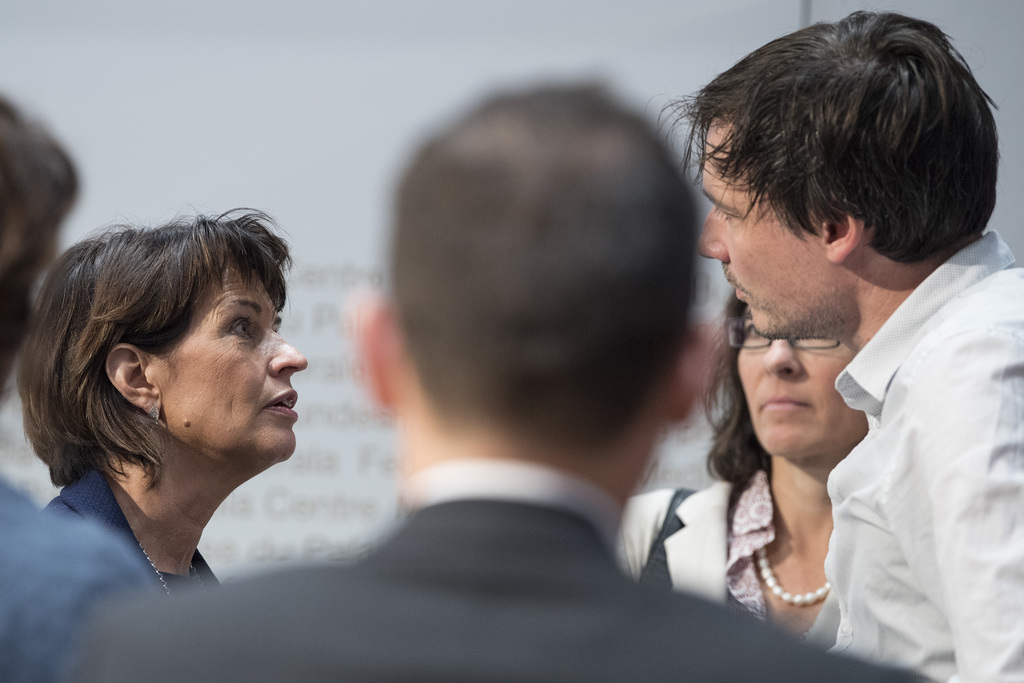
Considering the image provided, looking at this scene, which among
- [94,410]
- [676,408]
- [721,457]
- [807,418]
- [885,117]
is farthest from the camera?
[721,457]

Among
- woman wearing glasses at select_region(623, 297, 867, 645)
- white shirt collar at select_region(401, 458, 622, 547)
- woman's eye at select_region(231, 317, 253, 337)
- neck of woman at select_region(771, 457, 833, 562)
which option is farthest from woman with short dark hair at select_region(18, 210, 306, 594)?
white shirt collar at select_region(401, 458, 622, 547)

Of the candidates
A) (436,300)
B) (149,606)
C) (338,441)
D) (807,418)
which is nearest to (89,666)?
(149,606)

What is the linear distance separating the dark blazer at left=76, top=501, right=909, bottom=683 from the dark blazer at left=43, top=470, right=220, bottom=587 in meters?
1.31

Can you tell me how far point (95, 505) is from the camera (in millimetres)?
1924

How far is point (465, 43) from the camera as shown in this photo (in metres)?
3.86

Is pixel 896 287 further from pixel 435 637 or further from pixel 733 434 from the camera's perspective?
pixel 435 637

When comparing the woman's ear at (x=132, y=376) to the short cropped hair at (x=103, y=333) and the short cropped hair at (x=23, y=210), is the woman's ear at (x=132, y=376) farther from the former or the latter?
the short cropped hair at (x=23, y=210)

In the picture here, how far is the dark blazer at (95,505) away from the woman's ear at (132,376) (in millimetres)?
166

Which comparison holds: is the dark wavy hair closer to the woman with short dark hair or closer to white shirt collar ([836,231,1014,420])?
white shirt collar ([836,231,1014,420])

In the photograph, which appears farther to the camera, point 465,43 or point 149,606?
point 465,43

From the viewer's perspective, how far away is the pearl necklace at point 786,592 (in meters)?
2.55

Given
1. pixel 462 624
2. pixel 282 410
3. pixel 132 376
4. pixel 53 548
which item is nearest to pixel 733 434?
pixel 282 410

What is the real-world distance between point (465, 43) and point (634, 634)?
349cm

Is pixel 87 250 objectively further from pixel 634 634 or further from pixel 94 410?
pixel 634 634
